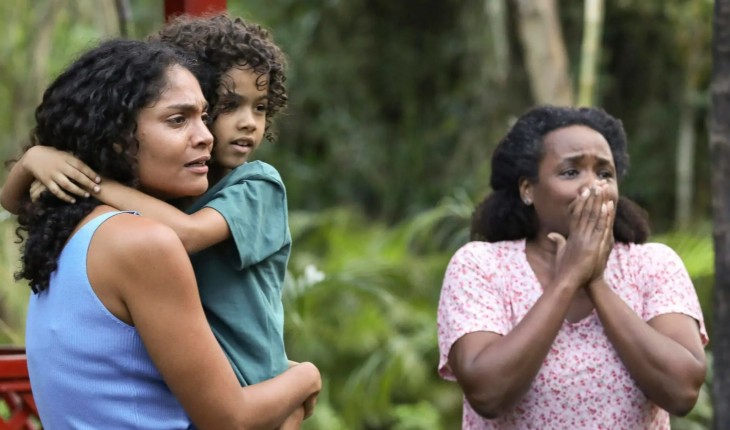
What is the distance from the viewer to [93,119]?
2.06m

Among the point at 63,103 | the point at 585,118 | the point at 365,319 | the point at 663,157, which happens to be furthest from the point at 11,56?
the point at 663,157

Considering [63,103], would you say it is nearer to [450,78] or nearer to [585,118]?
[585,118]

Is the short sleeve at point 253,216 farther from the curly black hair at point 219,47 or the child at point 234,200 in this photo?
the curly black hair at point 219,47

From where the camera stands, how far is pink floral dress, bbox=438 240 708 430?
3.01m

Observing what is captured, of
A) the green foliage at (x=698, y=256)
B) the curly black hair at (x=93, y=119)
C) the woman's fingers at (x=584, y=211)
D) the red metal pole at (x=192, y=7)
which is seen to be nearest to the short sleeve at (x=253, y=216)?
the curly black hair at (x=93, y=119)

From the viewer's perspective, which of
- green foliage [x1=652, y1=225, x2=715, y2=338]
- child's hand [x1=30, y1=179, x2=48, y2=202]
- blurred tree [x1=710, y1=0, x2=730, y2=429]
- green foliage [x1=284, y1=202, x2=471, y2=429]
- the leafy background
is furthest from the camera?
the leafy background

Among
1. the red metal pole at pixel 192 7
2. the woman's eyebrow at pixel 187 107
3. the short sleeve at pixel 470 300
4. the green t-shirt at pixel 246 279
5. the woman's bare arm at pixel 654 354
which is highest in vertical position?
the woman's eyebrow at pixel 187 107

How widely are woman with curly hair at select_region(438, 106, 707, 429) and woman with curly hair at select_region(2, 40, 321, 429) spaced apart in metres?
0.93

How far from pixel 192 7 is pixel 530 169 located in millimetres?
1107

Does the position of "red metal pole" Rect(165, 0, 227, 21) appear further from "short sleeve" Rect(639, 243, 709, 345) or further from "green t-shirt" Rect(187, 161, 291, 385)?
"short sleeve" Rect(639, 243, 709, 345)

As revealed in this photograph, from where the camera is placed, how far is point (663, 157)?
38.5 feet

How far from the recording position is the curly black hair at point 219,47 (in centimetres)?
238

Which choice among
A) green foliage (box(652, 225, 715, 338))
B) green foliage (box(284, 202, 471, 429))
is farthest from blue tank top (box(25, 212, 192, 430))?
green foliage (box(652, 225, 715, 338))

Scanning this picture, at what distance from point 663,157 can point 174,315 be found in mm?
10440
